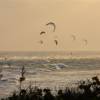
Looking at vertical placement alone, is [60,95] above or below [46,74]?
below

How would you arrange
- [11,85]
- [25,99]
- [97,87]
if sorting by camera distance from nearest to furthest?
[25,99], [97,87], [11,85]

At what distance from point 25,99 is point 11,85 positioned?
14.0 metres

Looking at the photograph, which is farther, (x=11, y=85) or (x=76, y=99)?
(x=11, y=85)

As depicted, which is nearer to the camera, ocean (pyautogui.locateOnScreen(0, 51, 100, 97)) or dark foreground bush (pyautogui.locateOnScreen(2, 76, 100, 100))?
dark foreground bush (pyautogui.locateOnScreen(2, 76, 100, 100))

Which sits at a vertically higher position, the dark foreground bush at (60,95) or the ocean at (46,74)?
the ocean at (46,74)

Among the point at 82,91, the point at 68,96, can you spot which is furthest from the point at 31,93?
the point at 82,91

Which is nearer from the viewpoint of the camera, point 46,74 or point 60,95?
point 60,95

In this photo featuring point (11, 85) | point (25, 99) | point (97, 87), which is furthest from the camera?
point (11, 85)

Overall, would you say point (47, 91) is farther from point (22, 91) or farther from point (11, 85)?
point (11, 85)

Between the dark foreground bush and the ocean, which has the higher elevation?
the ocean

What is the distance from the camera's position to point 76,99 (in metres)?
7.98

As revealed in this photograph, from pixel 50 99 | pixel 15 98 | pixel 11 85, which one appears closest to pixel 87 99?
pixel 50 99

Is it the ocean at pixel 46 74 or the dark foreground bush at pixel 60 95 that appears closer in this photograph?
the dark foreground bush at pixel 60 95

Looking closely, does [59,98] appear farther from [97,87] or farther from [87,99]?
[97,87]
